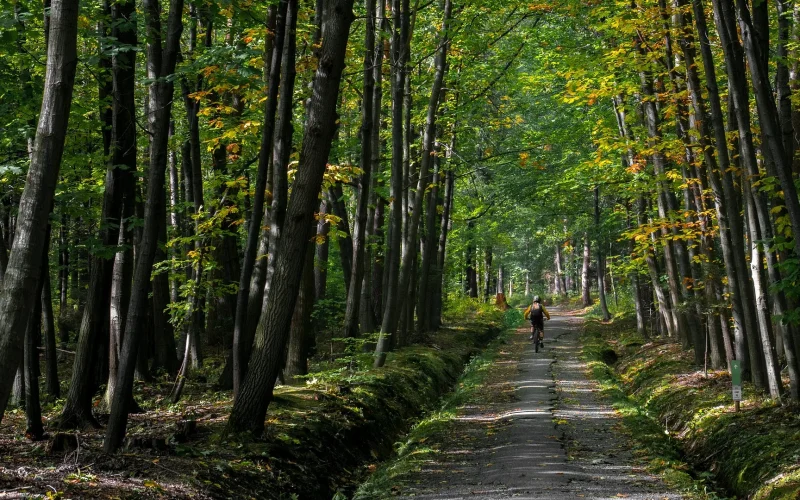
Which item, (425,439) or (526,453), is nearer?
(526,453)

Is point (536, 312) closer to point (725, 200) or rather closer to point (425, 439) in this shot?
point (725, 200)

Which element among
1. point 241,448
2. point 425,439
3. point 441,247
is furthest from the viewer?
point 441,247

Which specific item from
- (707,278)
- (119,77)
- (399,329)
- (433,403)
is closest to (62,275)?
(399,329)

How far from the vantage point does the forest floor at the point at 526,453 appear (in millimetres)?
8477

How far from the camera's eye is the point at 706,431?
10781 mm

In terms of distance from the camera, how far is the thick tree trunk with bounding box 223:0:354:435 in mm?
8961

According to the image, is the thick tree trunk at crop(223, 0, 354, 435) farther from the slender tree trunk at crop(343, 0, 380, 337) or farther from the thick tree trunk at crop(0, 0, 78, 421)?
the slender tree trunk at crop(343, 0, 380, 337)

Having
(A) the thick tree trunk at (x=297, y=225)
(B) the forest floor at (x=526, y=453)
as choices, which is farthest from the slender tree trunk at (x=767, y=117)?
(A) the thick tree trunk at (x=297, y=225)

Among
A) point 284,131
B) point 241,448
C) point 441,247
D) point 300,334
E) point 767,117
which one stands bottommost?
point 241,448

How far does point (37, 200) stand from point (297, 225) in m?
3.87

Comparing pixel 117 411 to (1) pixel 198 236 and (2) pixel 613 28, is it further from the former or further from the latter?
(2) pixel 613 28

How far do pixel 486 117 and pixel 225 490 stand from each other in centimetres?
1939

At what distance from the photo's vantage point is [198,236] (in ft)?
40.4

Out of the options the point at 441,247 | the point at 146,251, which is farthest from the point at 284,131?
the point at 441,247
